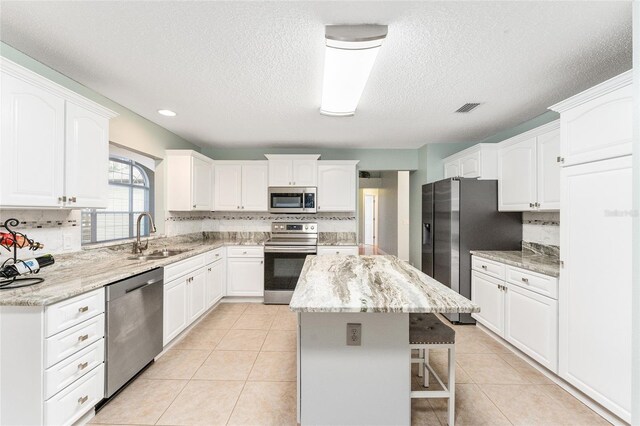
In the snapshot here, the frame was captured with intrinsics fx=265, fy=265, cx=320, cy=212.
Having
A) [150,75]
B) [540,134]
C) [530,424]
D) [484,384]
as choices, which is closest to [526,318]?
[484,384]

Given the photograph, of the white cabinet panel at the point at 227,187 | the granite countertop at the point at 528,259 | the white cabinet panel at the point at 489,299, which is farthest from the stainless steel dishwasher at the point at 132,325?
the granite countertop at the point at 528,259

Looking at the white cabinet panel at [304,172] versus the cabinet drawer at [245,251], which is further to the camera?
the white cabinet panel at [304,172]

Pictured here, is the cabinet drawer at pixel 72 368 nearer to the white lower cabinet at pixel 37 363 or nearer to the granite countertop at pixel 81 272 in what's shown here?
the white lower cabinet at pixel 37 363

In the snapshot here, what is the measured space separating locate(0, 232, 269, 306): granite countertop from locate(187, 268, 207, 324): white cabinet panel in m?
0.27

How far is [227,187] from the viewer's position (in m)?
4.16

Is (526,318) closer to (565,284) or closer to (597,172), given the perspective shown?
(565,284)

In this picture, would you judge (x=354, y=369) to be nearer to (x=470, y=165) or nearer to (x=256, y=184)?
(x=470, y=165)

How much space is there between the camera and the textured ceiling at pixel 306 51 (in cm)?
141

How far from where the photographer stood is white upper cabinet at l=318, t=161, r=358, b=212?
409 centimetres

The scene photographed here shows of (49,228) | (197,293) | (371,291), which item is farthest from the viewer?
(197,293)

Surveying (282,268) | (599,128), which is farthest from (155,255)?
(599,128)

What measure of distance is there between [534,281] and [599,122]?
1266mm

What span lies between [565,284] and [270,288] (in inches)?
125

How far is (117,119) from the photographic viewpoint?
2650 mm
